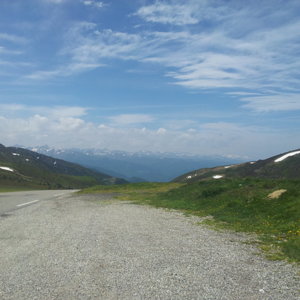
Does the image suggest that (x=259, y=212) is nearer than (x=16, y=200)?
Yes

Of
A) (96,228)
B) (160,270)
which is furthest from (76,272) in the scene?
(96,228)

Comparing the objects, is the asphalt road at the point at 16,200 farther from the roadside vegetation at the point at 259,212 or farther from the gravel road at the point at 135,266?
the roadside vegetation at the point at 259,212

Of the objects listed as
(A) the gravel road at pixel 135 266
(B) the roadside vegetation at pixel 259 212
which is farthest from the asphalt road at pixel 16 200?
(B) the roadside vegetation at pixel 259 212

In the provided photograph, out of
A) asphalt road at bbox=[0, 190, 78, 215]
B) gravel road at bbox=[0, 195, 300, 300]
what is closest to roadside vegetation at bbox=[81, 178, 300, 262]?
gravel road at bbox=[0, 195, 300, 300]

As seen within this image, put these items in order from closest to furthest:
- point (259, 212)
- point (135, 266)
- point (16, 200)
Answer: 1. point (135, 266)
2. point (259, 212)
3. point (16, 200)

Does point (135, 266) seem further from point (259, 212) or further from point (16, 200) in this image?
point (16, 200)

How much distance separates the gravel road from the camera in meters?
9.21

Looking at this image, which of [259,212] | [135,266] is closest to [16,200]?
[259,212]

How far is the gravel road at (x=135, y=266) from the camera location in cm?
921

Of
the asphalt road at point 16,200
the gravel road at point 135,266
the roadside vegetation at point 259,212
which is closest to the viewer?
the gravel road at point 135,266

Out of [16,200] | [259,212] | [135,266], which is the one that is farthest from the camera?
[16,200]

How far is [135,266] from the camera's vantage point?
1162cm

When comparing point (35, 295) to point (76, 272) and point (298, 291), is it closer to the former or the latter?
point (76, 272)

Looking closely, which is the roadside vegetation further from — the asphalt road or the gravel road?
the asphalt road
